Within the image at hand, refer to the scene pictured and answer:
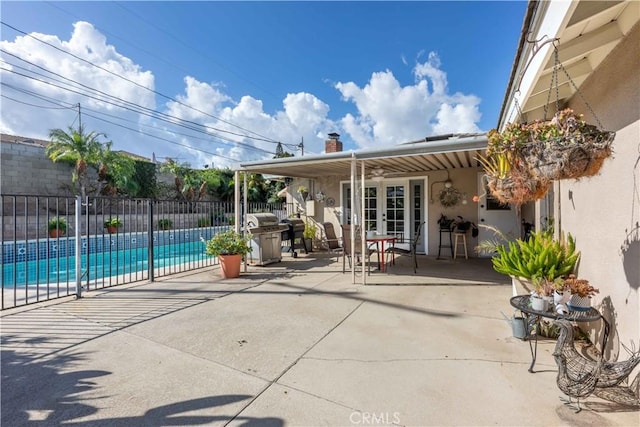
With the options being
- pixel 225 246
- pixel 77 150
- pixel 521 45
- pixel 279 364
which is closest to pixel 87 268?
pixel 225 246

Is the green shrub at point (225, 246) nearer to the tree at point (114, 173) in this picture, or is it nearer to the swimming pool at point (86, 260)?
the swimming pool at point (86, 260)

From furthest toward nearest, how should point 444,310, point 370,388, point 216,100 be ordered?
point 216,100 < point 444,310 < point 370,388

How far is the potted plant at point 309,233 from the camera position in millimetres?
9678

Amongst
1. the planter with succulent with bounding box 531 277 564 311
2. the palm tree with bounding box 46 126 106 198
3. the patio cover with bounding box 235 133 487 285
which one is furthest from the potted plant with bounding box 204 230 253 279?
the palm tree with bounding box 46 126 106 198

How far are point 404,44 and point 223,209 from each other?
951cm

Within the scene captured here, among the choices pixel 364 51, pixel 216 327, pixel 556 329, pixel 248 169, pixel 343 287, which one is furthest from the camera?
pixel 364 51

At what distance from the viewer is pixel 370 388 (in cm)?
238

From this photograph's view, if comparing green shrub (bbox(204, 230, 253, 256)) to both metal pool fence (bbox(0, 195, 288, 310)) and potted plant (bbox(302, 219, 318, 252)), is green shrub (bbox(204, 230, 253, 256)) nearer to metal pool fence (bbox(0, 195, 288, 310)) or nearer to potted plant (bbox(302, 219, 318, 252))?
metal pool fence (bbox(0, 195, 288, 310))

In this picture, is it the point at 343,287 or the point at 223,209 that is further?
the point at 223,209

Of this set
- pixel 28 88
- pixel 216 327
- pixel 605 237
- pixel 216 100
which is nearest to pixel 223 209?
pixel 216 327

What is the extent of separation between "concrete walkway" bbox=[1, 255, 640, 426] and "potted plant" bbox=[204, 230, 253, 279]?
4.68 feet

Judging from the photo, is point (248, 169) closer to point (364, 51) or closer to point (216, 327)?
point (216, 327)

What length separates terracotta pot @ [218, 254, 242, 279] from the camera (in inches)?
246

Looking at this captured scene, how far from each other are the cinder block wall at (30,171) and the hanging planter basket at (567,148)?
1677 cm
